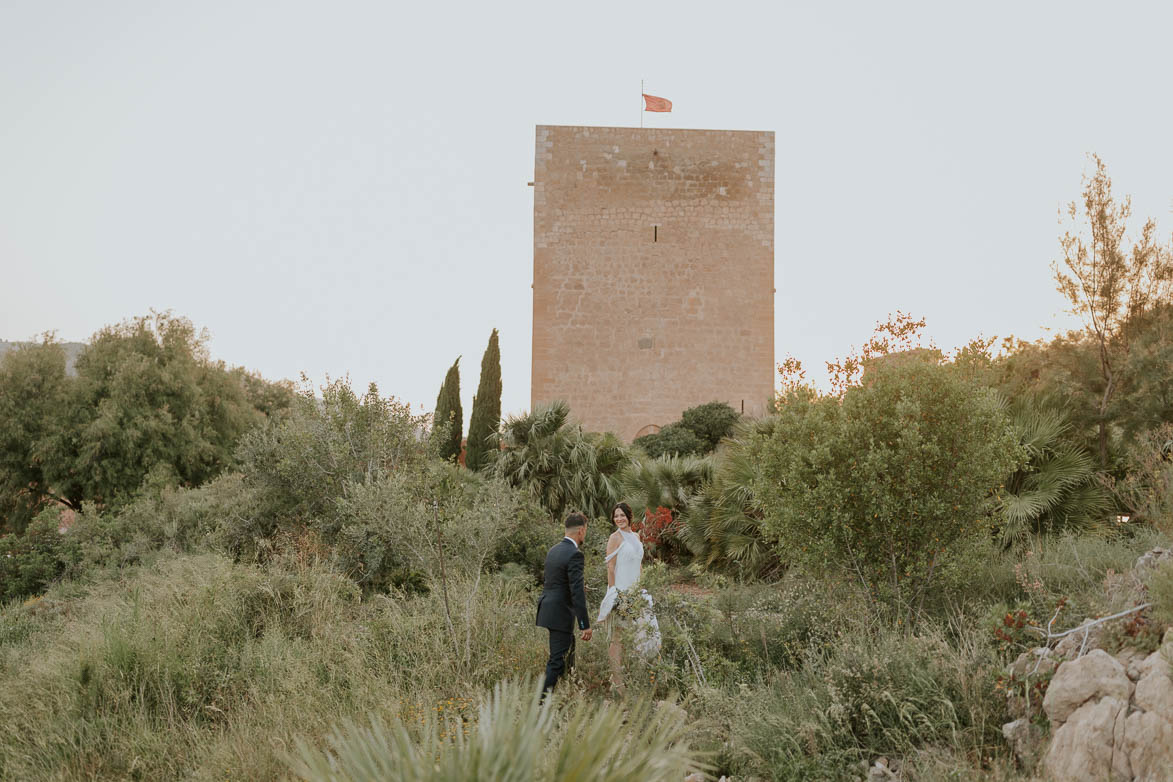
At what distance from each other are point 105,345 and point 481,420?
8.48 m

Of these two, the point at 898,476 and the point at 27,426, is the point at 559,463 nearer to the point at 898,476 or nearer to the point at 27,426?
the point at 898,476

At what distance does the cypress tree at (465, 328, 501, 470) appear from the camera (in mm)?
18156

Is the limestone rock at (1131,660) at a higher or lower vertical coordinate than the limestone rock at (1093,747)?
higher

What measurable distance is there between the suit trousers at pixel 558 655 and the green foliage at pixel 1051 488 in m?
4.41

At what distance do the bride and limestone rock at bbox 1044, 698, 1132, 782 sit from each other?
2.68 m

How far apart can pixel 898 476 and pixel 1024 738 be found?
241 centimetres

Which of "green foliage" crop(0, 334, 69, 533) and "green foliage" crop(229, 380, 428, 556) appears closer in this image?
"green foliage" crop(229, 380, 428, 556)

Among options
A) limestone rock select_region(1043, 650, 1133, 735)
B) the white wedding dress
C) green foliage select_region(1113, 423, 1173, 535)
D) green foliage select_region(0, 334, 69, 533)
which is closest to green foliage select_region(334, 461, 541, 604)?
the white wedding dress

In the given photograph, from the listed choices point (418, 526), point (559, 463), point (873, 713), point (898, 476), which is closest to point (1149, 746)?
point (873, 713)

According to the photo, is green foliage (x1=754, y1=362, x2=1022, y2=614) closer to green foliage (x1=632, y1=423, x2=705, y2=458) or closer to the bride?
the bride

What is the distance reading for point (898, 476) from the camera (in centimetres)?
637

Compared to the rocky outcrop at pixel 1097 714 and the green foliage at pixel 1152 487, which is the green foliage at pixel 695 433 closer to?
the green foliage at pixel 1152 487

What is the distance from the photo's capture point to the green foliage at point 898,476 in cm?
629

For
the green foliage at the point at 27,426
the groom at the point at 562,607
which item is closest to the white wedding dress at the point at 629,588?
the groom at the point at 562,607
